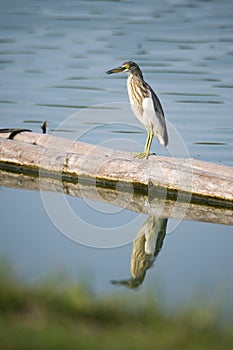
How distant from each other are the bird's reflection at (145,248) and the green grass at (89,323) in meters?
1.47

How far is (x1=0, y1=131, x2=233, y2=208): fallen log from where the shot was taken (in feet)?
26.5

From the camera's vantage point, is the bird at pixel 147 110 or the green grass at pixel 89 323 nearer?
the green grass at pixel 89 323

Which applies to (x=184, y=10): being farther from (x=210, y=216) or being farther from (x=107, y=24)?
(x=210, y=216)

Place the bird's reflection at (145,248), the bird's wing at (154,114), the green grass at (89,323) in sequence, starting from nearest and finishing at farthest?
the green grass at (89,323)
the bird's reflection at (145,248)
the bird's wing at (154,114)

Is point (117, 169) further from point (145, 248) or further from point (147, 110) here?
point (145, 248)

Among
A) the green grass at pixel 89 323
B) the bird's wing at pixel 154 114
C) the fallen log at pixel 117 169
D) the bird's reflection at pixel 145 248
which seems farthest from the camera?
the bird's wing at pixel 154 114

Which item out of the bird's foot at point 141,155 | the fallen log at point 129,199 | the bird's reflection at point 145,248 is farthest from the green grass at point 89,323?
the bird's foot at point 141,155

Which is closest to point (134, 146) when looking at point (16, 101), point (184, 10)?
point (16, 101)

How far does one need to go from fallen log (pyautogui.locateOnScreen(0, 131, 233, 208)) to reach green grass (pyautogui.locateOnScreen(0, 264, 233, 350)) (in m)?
3.42

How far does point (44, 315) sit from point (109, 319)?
16.2 inches

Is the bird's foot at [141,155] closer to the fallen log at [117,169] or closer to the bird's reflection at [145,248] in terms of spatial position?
the fallen log at [117,169]

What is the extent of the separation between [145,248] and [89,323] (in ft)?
9.47

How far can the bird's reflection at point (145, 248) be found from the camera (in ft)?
20.9

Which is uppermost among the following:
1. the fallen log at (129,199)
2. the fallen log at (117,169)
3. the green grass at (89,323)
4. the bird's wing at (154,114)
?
the green grass at (89,323)
